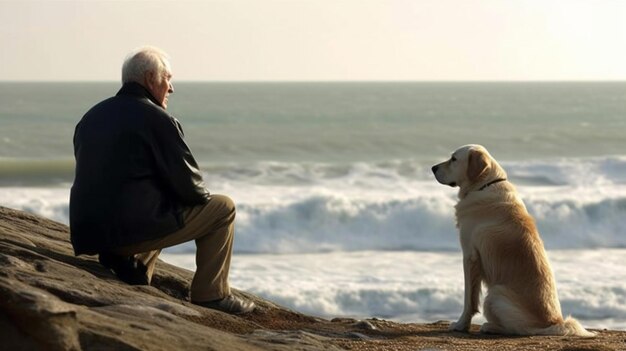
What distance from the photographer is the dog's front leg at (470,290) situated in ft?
24.9

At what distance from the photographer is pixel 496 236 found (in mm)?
7453

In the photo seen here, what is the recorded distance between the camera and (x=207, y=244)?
6535 millimetres

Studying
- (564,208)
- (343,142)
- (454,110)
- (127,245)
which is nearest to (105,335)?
(127,245)

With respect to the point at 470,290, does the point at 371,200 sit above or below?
above

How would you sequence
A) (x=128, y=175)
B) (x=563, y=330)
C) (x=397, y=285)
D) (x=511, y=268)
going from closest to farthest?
(x=128, y=175), (x=563, y=330), (x=511, y=268), (x=397, y=285)

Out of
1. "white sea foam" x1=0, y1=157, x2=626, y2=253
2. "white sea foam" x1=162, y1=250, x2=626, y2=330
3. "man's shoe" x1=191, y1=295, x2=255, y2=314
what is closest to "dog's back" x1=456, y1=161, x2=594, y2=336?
"man's shoe" x1=191, y1=295, x2=255, y2=314

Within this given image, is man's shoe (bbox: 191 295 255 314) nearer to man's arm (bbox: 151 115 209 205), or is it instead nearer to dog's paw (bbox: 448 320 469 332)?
man's arm (bbox: 151 115 209 205)

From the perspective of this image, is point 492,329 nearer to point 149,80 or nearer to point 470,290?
point 470,290

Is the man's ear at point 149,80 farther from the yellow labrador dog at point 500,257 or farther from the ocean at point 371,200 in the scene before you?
the ocean at point 371,200

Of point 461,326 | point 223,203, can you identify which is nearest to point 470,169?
point 461,326

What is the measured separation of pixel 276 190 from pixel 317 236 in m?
5.33

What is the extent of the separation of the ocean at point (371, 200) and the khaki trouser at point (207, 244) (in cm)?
698

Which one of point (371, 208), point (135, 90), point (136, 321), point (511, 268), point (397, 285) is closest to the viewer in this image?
point (136, 321)

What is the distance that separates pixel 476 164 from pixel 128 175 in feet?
8.53
